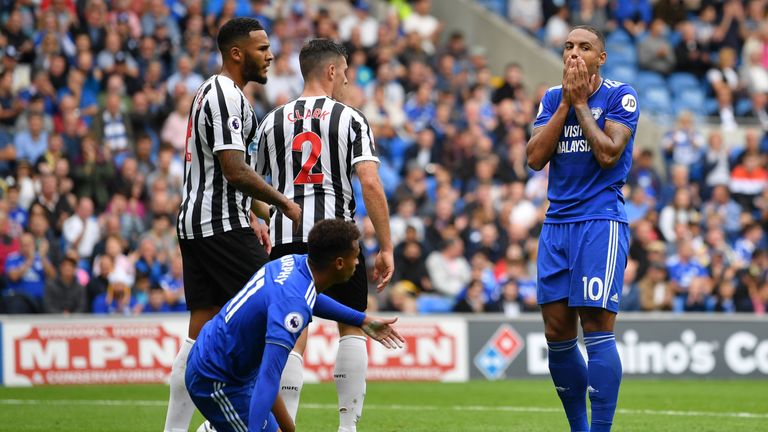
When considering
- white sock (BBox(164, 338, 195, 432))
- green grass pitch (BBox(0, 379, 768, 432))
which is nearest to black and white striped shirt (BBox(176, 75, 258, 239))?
white sock (BBox(164, 338, 195, 432))

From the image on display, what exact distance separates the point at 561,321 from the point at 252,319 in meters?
2.01

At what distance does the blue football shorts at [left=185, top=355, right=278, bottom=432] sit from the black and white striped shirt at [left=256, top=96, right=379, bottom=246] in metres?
1.44

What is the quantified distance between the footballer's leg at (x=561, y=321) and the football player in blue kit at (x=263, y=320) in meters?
1.32

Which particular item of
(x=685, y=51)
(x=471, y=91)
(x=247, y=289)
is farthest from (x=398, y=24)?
(x=247, y=289)

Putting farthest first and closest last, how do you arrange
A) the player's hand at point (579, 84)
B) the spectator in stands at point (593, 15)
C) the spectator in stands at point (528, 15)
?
1. the spectator in stands at point (528, 15)
2. the spectator in stands at point (593, 15)
3. the player's hand at point (579, 84)

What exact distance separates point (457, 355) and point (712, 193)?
6237 millimetres

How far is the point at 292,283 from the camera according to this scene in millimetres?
6043

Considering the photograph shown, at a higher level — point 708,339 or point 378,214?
point 378,214

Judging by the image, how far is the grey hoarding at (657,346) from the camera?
15609 millimetres

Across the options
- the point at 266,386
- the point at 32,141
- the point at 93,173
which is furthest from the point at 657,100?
the point at 266,386

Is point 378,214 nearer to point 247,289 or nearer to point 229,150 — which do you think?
point 229,150

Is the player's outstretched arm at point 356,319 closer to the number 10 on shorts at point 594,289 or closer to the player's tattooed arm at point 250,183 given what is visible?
the player's tattooed arm at point 250,183

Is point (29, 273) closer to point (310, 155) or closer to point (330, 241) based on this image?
point (310, 155)

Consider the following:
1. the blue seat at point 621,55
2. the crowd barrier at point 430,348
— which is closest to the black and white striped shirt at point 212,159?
the crowd barrier at point 430,348
